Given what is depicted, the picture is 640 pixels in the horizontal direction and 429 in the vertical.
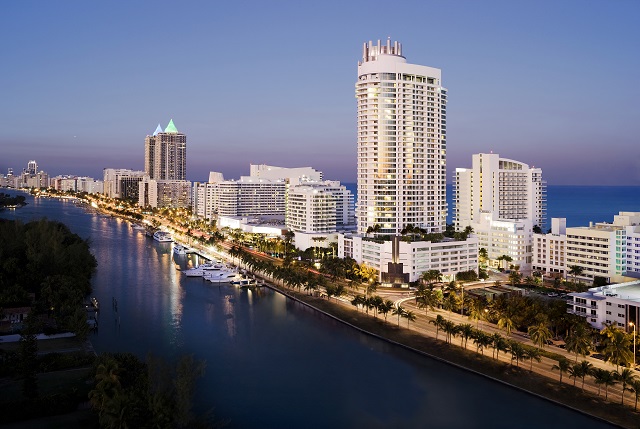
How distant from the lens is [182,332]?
27047 millimetres

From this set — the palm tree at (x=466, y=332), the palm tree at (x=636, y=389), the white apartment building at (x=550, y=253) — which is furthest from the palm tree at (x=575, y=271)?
the palm tree at (x=636, y=389)

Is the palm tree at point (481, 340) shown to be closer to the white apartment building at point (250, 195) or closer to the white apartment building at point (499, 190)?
the white apartment building at point (499, 190)

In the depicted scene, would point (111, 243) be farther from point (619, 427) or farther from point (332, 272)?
point (619, 427)

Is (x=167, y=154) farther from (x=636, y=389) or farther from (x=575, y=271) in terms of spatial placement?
(x=636, y=389)

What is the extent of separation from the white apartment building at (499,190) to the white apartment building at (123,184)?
104528 mm

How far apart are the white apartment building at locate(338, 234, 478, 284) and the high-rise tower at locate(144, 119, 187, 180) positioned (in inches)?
4126

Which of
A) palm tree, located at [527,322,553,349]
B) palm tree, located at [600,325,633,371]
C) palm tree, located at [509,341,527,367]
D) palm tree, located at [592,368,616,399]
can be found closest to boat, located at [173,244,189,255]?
palm tree, located at [527,322,553,349]

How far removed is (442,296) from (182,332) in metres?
14.4

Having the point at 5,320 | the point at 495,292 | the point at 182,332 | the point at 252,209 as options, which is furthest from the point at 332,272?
the point at 252,209

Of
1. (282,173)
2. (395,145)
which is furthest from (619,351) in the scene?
(282,173)

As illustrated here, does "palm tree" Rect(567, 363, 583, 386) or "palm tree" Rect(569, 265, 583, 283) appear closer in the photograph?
"palm tree" Rect(567, 363, 583, 386)

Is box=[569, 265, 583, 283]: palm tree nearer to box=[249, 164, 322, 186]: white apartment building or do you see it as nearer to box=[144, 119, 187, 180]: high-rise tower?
box=[249, 164, 322, 186]: white apartment building

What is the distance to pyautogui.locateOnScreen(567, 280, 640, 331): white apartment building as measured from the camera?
2398cm

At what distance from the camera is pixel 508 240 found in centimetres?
4350
